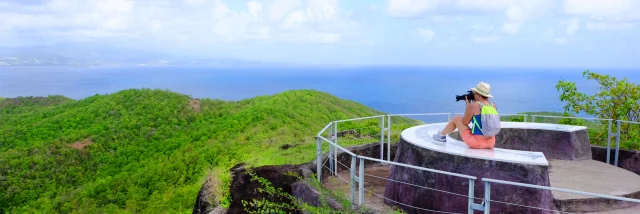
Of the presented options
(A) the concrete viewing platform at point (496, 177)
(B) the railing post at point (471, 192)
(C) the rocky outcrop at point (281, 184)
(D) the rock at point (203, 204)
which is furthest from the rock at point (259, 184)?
(B) the railing post at point (471, 192)

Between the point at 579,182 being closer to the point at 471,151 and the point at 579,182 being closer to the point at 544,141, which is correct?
the point at 544,141

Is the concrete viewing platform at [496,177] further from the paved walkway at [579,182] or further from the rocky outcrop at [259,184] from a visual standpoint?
the rocky outcrop at [259,184]

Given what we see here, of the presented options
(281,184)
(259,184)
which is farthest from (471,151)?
(259,184)

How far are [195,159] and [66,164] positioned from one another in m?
7.85

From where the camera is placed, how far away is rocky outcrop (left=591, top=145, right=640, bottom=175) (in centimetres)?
936

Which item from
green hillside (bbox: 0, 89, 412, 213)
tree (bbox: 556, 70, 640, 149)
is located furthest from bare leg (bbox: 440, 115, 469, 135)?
tree (bbox: 556, 70, 640, 149)

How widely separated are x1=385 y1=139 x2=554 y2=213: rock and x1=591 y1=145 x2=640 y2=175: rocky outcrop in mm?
4574

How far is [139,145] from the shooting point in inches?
1051

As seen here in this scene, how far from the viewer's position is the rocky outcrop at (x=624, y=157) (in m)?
9.36

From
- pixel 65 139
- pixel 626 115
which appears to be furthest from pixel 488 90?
pixel 65 139

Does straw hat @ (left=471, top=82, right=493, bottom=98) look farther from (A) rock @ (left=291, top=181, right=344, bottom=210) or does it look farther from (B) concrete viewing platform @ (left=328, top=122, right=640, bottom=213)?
(A) rock @ (left=291, top=181, right=344, bottom=210)

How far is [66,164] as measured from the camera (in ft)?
79.7

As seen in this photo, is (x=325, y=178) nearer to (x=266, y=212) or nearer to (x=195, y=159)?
(x=266, y=212)

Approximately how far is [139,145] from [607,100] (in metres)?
22.6
